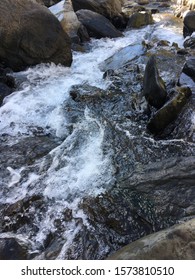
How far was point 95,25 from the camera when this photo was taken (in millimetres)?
11312

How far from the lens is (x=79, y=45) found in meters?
10.0

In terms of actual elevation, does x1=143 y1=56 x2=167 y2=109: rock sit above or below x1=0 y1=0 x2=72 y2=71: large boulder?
below

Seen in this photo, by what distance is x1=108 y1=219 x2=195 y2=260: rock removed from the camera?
264 cm

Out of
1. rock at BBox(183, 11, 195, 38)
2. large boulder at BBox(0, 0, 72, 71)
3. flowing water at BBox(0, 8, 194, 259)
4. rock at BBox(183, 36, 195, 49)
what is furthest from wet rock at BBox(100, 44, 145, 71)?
rock at BBox(183, 11, 195, 38)

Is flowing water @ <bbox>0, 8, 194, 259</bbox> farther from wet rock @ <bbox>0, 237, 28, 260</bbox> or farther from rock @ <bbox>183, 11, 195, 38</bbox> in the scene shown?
rock @ <bbox>183, 11, 195, 38</bbox>

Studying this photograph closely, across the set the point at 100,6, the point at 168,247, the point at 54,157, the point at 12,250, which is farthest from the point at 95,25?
the point at 168,247

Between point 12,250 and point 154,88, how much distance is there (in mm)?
3955

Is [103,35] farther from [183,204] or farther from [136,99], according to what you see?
[183,204]

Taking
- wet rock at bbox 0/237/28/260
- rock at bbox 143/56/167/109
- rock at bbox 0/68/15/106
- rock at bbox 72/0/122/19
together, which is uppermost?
rock at bbox 72/0/122/19

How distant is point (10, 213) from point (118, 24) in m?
11.2

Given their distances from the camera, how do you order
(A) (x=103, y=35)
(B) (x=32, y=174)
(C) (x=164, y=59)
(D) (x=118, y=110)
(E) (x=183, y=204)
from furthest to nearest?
1. (A) (x=103, y=35)
2. (C) (x=164, y=59)
3. (D) (x=118, y=110)
4. (B) (x=32, y=174)
5. (E) (x=183, y=204)

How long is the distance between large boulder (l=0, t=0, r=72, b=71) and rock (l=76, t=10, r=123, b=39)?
10.7ft

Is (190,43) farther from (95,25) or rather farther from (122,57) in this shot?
(95,25)
